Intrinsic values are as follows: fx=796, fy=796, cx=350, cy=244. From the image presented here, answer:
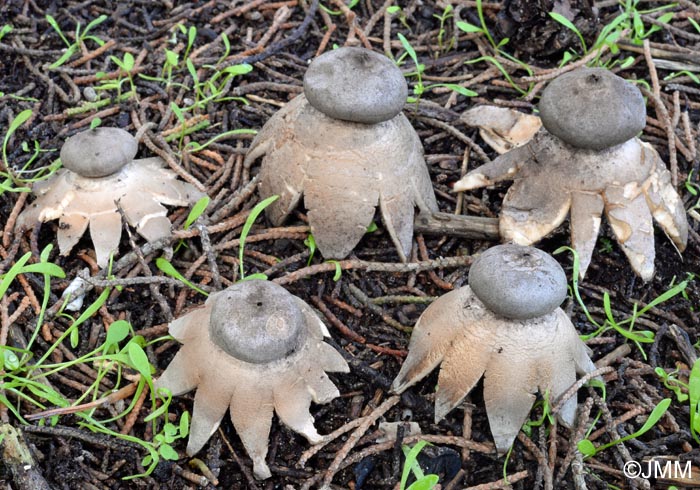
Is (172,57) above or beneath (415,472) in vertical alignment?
above

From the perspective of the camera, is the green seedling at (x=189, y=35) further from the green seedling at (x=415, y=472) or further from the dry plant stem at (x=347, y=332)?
the green seedling at (x=415, y=472)

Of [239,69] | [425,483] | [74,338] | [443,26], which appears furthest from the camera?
[443,26]

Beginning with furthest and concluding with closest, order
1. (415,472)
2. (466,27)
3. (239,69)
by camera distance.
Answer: (466,27) → (239,69) → (415,472)

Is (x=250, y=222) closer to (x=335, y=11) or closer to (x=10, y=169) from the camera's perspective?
(x=10, y=169)

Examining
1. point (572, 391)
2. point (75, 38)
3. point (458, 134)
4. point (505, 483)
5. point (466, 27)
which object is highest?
point (466, 27)

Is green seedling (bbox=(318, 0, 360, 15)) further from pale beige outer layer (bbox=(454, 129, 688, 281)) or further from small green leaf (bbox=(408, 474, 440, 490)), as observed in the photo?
small green leaf (bbox=(408, 474, 440, 490))

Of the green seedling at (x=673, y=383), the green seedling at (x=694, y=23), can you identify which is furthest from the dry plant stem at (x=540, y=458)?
the green seedling at (x=694, y=23)

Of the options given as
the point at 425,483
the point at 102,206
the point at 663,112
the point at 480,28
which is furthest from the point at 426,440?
the point at 480,28
